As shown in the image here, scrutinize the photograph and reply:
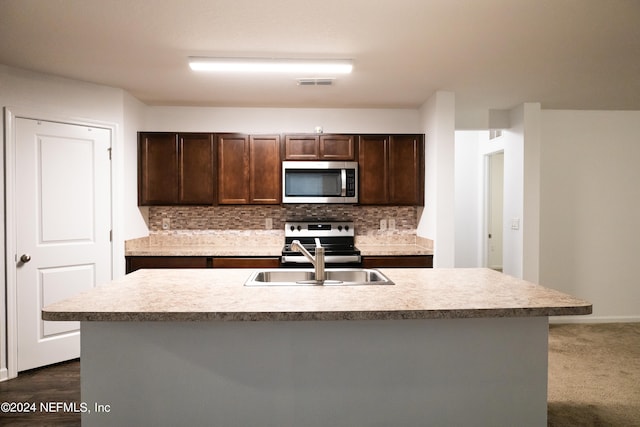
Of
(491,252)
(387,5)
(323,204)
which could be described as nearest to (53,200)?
(323,204)

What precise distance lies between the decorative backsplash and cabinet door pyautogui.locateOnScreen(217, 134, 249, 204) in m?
0.33

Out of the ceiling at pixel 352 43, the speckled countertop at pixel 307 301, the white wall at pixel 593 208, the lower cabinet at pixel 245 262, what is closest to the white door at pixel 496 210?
the white wall at pixel 593 208

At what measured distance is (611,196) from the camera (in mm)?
4582

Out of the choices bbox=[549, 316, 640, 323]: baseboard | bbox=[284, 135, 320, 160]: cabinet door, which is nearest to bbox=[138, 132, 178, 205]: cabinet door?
bbox=[284, 135, 320, 160]: cabinet door

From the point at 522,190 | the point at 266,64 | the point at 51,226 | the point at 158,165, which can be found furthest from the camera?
the point at 522,190

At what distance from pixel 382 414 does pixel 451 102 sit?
303 cm

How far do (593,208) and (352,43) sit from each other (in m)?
3.66

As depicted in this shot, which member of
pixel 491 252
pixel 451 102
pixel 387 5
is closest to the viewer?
pixel 387 5

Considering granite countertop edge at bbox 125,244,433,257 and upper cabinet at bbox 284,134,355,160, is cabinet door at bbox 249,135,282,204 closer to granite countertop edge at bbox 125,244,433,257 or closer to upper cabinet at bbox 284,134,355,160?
upper cabinet at bbox 284,134,355,160

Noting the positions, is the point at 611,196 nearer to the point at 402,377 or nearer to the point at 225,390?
the point at 402,377

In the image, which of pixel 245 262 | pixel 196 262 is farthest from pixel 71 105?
pixel 245 262

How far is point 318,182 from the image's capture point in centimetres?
416

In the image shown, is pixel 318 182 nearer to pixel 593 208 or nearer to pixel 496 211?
pixel 593 208

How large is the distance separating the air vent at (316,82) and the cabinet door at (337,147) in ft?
2.47
